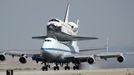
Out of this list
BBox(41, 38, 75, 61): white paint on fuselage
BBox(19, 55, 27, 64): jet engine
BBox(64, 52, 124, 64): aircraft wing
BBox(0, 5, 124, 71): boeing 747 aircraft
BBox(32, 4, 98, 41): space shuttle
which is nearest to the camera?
BBox(41, 38, 75, 61): white paint on fuselage

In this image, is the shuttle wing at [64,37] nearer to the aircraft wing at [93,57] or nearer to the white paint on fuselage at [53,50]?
the white paint on fuselage at [53,50]

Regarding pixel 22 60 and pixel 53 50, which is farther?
pixel 22 60

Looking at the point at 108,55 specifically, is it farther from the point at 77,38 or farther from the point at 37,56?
the point at 77,38

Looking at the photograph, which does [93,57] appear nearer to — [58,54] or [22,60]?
[58,54]

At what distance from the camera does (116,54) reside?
108000mm

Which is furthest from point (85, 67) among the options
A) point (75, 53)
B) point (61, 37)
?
point (61, 37)

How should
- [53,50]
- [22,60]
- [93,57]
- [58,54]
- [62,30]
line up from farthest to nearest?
[62,30]
[22,60]
[58,54]
[93,57]
[53,50]

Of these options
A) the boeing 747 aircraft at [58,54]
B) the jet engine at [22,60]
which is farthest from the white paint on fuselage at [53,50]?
the jet engine at [22,60]

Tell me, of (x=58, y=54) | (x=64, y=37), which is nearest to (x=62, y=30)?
(x=64, y=37)

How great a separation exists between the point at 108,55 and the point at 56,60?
10224mm

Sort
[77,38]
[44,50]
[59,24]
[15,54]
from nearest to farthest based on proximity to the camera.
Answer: [44,50] → [15,54] → [59,24] → [77,38]

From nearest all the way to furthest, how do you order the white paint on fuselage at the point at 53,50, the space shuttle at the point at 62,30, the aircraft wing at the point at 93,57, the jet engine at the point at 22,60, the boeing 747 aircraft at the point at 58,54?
the white paint on fuselage at the point at 53,50
the boeing 747 aircraft at the point at 58,54
the aircraft wing at the point at 93,57
the jet engine at the point at 22,60
the space shuttle at the point at 62,30

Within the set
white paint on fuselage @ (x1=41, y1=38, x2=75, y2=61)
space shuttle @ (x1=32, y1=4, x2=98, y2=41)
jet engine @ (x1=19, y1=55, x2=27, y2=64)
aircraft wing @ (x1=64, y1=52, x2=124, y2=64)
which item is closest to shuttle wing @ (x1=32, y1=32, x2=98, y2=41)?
space shuttle @ (x1=32, y1=4, x2=98, y2=41)

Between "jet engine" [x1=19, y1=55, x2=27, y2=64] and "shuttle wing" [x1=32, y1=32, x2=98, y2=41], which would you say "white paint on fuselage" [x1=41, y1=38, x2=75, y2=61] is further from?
"shuttle wing" [x1=32, y1=32, x2=98, y2=41]
